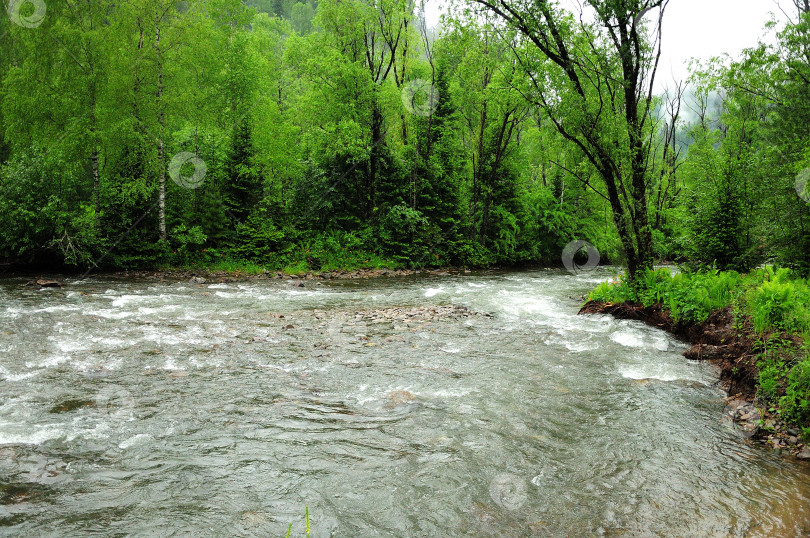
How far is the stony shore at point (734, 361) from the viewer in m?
5.50

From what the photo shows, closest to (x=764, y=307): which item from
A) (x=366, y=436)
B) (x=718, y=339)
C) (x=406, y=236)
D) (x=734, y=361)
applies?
(x=734, y=361)

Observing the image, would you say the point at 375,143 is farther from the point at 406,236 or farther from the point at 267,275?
the point at 267,275

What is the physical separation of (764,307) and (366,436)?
22.1ft

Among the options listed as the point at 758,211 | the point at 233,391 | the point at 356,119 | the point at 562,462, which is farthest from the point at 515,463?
the point at 356,119

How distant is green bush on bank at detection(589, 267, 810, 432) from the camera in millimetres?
5547

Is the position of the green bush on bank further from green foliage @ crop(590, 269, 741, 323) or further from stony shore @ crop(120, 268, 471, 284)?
stony shore @ crop(120, 268, 471, 284)

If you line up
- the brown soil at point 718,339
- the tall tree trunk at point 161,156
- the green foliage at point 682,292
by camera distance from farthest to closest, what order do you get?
1. the tall tree trunk at point 161,156
2. the green foliage at point 682,292
3. the brown soil at point 718,339

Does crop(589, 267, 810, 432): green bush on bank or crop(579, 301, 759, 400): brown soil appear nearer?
crop(589, 267, 810, 432): green bush on bank

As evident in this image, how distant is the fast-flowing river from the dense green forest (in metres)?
5.70

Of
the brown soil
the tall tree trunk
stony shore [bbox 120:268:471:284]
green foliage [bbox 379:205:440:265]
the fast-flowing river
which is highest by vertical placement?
the tall tree trunk

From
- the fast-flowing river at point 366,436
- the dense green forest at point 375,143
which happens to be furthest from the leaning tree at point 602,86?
the fast-flowing river at point 366,436

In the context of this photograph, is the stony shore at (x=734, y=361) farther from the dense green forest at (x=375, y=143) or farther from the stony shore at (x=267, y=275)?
the stony shore at (x=267, y=275)

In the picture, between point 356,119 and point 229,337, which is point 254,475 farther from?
point 356,119

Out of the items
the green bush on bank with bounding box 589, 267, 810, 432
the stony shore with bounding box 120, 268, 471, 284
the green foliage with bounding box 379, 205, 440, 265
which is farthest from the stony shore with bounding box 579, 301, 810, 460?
the green foliage with bounding box 379, 205, 440, 265
